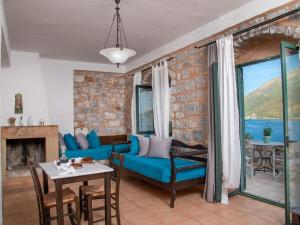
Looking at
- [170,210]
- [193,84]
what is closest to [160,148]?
Answer: [193,84]

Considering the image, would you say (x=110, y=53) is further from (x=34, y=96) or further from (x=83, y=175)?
(x=34, y=96)

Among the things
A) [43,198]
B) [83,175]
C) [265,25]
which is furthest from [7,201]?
[265,25]

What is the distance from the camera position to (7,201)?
3.75 meters

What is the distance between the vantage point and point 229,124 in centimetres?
348

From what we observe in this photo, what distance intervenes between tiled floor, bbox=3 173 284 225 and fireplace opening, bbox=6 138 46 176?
68.5 inches

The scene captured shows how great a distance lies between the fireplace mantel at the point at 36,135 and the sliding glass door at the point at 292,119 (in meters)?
4.77

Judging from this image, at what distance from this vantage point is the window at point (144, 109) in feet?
20.7

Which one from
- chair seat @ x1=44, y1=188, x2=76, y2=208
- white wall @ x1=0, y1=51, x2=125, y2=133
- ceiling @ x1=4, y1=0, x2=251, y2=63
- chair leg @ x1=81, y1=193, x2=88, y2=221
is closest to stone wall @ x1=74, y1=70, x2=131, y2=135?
white wall @ x1=0, y1=51, x2=125, y2=133

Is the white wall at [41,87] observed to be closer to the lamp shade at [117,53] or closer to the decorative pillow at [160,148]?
the decorative pillow at [160,148]

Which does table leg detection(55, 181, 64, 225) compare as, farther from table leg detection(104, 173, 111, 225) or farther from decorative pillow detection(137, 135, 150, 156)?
decorative pillow detection(137, 135, 150, 156)

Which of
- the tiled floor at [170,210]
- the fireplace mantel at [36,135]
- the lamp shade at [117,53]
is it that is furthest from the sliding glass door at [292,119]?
the fireplace mantel at [36,135]

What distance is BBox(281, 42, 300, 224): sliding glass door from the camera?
2.76m

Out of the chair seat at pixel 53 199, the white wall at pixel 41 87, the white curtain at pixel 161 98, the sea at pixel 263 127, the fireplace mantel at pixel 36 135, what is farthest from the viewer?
the white wall at pixel 41 87

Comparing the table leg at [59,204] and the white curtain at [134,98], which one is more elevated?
the white curtain at [134,98]
